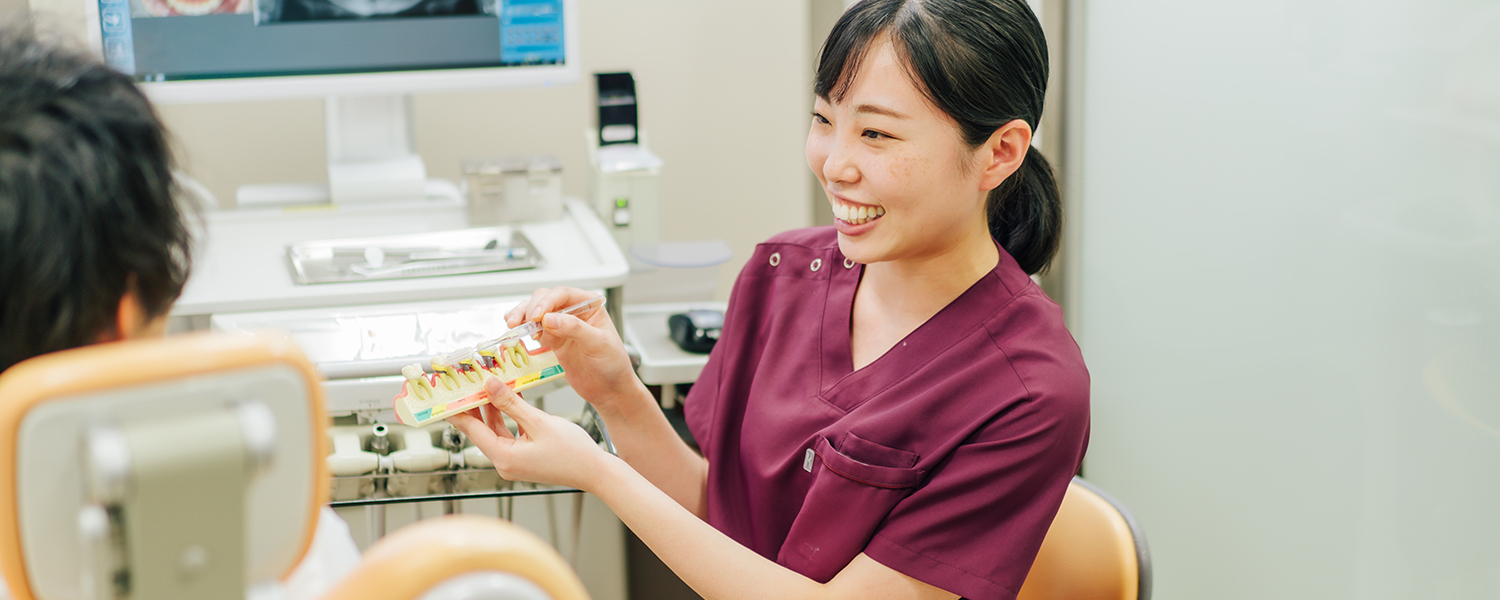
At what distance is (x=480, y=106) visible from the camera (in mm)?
2400

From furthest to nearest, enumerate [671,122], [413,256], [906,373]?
1. [671,122]
2. [413,256]
3. [906,373]

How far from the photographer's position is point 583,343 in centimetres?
117

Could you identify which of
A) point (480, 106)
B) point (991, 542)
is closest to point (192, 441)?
point (991, 542)

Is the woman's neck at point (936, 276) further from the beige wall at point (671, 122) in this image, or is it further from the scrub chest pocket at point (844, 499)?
the beige wall at point (671, 122)

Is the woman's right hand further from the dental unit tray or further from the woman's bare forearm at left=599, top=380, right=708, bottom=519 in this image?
the dental unit tray

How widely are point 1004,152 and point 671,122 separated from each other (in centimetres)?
151

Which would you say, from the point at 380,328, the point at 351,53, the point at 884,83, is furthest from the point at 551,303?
the point at 351,53

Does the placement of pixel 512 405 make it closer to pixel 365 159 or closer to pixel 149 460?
pixel 149 460

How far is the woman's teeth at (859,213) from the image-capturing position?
110cm

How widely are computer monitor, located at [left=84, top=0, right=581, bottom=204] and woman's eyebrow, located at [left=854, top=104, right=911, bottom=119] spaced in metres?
0.98

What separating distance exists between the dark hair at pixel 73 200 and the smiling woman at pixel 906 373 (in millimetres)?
551

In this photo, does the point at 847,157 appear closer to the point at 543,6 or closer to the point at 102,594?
the point at 102,594

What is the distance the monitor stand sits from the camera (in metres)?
1.96

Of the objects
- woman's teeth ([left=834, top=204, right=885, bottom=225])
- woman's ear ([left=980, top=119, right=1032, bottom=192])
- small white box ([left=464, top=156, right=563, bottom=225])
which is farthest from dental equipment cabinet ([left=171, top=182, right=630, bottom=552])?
woman's ear ([left=980, top=119, right=1032, bottom=192])
